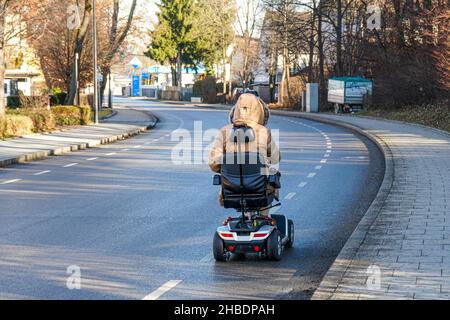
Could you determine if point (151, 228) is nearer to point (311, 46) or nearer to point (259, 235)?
point (259, 235)

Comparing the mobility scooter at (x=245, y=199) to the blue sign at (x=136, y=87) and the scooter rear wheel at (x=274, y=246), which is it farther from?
the blue sign at (x=136, y=87)

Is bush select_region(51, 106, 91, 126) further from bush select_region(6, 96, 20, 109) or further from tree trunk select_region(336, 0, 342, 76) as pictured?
tree trunk select_region(336, 0, 342, 76)

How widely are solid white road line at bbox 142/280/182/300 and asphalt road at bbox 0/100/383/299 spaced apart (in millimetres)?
12

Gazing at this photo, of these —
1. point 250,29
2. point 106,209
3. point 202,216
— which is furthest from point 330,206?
point 250,29

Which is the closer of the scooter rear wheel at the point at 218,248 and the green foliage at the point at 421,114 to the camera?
the scooter rear wheel at the point at 218,248

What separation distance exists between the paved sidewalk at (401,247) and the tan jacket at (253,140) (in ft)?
4.31

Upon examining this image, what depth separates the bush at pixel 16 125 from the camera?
1249 inches

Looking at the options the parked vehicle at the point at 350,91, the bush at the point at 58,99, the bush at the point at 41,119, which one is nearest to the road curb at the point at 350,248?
the bush at the point at 41,119

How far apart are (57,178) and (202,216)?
6.82 meters

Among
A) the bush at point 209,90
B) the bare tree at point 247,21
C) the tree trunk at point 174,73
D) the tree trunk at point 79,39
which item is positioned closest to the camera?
the tree trunk at point 79,39

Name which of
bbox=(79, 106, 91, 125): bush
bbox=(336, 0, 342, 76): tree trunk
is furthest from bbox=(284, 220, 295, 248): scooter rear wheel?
bbox=(336, 0, 342, 76): tree trunk

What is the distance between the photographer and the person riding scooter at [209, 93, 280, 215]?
9.43 m

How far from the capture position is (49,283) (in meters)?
8.36
